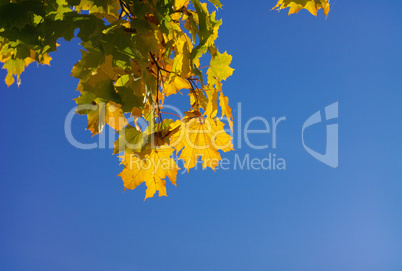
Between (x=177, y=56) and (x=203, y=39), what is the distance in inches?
3.7

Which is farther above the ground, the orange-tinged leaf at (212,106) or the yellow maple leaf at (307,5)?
the yellow maple leaf at (307,5)

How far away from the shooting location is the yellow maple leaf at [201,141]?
1195mm

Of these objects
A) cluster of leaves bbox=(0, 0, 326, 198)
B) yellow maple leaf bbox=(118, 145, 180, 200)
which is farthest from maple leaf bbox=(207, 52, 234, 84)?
yellow maple leaf bbox=(118, 145, 180, 200)

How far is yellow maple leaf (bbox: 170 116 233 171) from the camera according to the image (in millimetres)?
1195

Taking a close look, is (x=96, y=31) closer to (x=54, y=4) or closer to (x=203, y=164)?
(x=54, y=4)

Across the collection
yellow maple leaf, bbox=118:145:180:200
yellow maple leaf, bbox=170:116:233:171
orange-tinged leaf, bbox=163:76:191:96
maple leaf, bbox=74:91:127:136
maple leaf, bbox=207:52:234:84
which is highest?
maple leaf, bbox=207:52:234:84

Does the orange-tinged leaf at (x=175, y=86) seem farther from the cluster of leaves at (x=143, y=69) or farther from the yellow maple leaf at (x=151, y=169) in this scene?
the yellow maple leaf at (x=151, y=169)

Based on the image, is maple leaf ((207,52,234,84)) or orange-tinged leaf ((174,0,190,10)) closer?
orange-tinged leaf ((174,0,190,10))

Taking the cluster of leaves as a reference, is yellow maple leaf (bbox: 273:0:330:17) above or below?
above

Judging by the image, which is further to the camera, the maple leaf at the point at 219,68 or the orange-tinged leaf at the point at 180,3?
the maple leaf at the point at 219,68

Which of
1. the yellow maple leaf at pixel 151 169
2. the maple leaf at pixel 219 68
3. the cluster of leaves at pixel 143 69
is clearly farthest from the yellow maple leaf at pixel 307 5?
the yellow maple leaf at pixel 151 169

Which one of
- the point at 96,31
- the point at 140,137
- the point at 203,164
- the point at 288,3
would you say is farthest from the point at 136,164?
the point at 288,3

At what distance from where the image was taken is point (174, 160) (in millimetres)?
1204

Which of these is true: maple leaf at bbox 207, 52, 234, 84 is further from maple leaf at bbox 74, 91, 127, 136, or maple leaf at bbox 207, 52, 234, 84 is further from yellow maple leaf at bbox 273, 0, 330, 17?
maple leaf at bbox 74, 91, 127, 136
